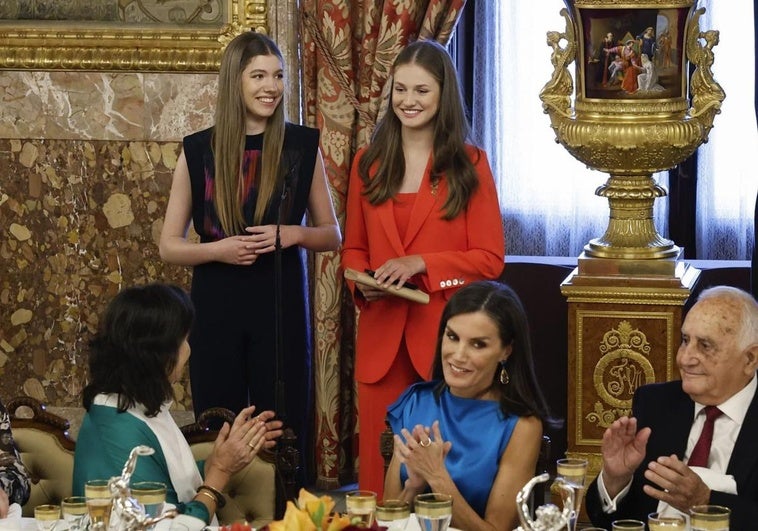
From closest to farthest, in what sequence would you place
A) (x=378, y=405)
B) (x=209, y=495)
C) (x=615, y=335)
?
(x=209, y=495), (x=378, y=405), (x=615, y=335)

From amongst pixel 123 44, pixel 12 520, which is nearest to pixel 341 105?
pixel 123 44

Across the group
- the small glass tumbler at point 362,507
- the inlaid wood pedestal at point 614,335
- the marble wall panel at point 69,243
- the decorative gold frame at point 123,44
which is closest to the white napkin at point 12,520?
the small glass tumbler at point 362,507

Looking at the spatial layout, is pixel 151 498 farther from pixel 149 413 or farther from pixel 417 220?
pixel 417 220

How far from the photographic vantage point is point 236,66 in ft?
15.1

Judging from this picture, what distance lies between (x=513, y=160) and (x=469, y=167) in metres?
2.24

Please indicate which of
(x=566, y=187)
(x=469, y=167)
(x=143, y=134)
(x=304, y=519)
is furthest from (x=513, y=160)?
(x=304, y=519)

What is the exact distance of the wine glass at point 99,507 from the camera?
8.94 feet

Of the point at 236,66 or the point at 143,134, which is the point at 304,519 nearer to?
the point at 236,66

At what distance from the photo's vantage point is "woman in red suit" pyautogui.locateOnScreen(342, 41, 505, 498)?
175 inches

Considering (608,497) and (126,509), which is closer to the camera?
(126,509)

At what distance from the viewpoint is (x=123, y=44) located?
5.80 m

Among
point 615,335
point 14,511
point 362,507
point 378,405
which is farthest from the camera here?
point 615,335

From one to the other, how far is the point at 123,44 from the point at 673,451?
3.24 meters

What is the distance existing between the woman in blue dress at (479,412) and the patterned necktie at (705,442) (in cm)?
36
